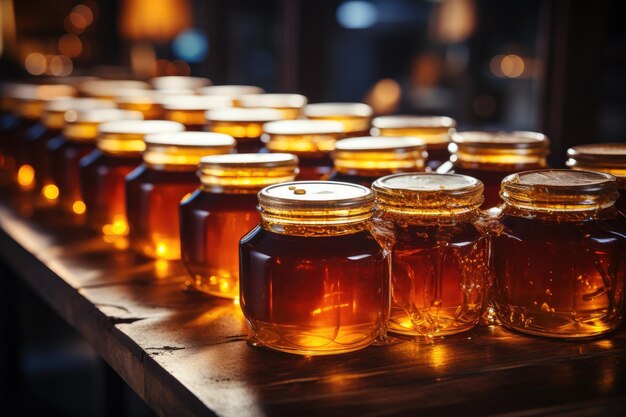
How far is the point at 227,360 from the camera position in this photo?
0.93 meters

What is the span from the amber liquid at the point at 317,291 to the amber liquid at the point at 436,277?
0.10ft

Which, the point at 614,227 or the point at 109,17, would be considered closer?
the point at 614,227

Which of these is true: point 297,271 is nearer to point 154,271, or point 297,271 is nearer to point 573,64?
point 154,271

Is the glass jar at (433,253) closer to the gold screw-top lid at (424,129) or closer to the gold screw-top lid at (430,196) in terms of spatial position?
the gold screw-top lid at (430,196)

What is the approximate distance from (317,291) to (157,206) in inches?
20.8

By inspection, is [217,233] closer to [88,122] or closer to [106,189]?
[106,189]

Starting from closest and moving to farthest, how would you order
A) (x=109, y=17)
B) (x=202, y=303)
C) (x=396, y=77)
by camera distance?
(x=202, y=303) < (x=109, y=17) < (x=396, y=77)

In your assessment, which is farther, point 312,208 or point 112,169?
point 112,169

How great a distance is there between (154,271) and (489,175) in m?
0.55

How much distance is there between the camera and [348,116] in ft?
5.36

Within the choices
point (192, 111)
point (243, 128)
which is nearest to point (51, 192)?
point (192, 111)

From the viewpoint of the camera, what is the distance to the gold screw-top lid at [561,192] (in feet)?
3.05

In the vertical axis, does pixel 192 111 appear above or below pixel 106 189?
above

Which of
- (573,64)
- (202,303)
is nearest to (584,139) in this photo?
(573,64)
